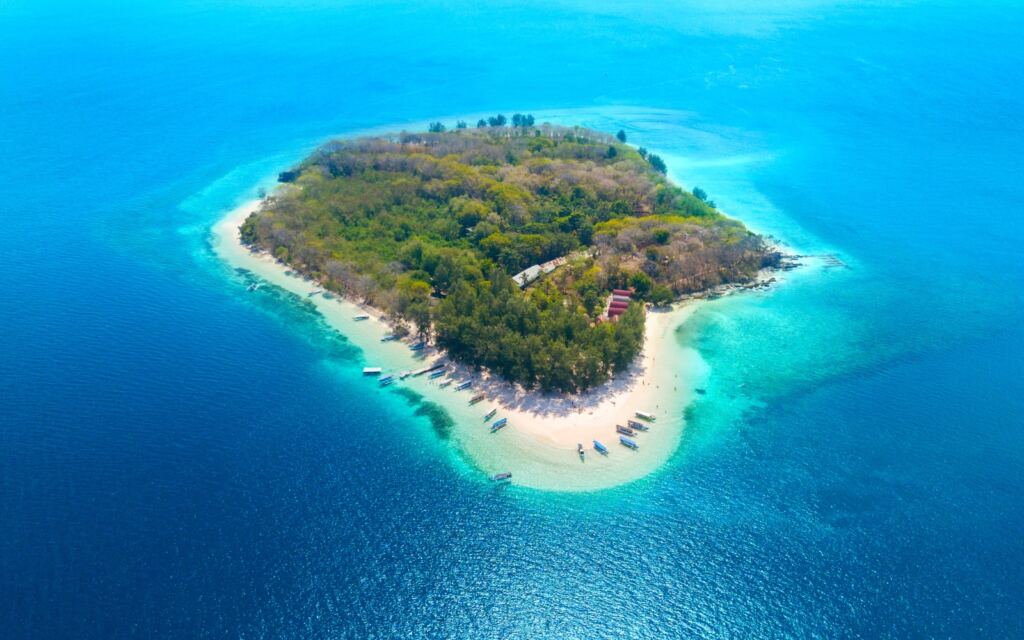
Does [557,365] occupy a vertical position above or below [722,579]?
above

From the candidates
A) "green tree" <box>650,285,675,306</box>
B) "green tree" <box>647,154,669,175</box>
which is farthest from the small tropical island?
"green tree" <box>647,154,669,175</box>

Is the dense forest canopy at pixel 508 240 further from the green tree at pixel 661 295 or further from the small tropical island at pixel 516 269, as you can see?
the small tropical island at pixel 516 269

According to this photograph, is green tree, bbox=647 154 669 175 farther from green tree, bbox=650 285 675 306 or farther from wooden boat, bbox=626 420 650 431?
wooden boat, bbox=626 420 650 431

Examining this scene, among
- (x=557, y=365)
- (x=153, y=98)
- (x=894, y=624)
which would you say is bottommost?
(x=894, y=624)

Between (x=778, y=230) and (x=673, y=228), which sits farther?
(x=778, y=230)

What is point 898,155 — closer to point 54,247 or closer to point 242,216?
point 242,216

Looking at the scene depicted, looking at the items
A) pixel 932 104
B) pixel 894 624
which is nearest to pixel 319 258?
pixel 894 624
